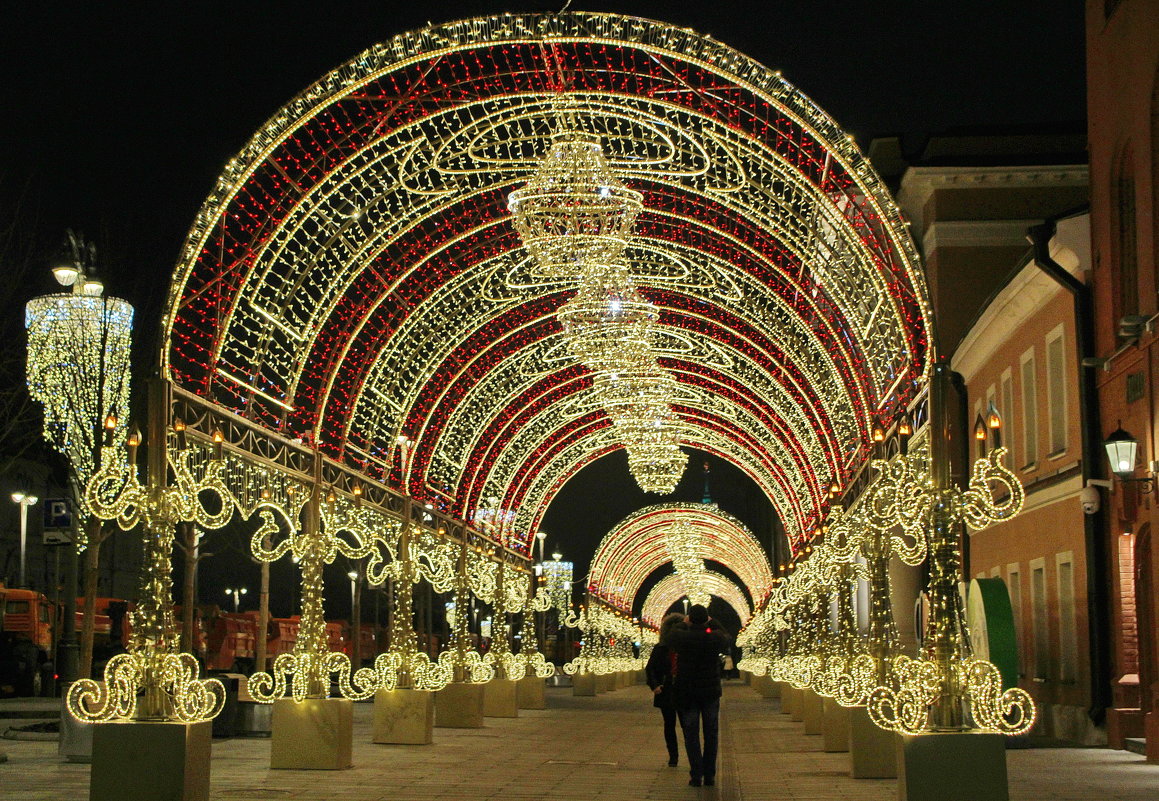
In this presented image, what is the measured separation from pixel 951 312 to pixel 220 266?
64.7 ft

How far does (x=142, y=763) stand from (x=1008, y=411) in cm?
1978

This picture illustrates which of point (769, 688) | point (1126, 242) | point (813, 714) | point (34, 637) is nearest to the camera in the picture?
point (1126, 242)

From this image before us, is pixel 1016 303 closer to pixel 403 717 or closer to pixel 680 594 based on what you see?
pixel 403 717

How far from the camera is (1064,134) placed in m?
33.3

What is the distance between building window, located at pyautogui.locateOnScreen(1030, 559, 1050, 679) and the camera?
84.0ft

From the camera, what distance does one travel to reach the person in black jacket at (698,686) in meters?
16.7

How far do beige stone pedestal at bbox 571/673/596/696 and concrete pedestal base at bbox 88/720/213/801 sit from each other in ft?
126

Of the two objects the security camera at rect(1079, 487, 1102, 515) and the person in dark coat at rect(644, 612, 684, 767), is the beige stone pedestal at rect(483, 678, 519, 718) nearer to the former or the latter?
the person in dark coat at rect(644, 612, 684, 767)

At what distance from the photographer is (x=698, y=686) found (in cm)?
1691

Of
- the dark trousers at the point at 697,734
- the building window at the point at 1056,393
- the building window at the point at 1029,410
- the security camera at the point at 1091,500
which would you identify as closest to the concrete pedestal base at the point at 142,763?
the dark trousers at the point at 697,734

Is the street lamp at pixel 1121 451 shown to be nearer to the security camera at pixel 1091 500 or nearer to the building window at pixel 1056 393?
the security camera at pixel 1091 500

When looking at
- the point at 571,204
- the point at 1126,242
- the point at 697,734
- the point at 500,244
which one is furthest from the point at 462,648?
the point at 1126,242

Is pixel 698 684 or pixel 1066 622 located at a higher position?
pixel 1066 622

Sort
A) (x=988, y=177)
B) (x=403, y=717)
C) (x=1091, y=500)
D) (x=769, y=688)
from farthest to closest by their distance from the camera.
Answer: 1. (x=769, y=688)
2. (x=988, y=177)
3. (x=403, y=717)
4. (x=1091, y=500)
